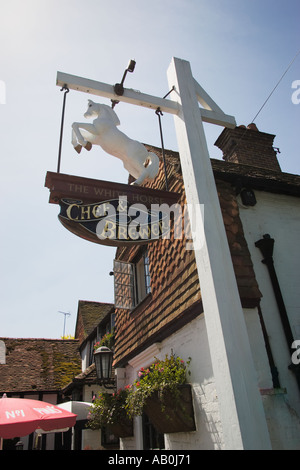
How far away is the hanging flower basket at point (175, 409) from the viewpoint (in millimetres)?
4434

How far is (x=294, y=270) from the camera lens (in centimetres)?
520

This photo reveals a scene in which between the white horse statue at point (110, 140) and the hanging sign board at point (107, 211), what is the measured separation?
60 cm

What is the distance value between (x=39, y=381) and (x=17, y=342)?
13.2ft

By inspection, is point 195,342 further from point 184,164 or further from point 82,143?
point 82,143

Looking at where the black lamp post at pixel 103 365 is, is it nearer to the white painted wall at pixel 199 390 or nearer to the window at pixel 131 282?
the window at pixel 131 282

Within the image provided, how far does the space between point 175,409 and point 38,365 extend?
12.4m

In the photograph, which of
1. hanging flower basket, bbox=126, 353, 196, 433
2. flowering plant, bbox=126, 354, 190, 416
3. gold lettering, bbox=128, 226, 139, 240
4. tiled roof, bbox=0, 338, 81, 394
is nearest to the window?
flowering plant, bbox=126, 354, 190, 416

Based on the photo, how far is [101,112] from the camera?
13.0 feet

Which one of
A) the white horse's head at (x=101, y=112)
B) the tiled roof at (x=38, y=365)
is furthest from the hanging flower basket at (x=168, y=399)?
the tiled roof at (x=38, y=365)

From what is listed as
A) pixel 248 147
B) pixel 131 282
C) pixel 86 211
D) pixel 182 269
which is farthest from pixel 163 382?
pixel 248 147

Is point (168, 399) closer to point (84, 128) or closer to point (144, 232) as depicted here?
point (144, 232)

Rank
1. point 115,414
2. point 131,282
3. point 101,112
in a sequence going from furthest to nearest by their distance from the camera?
point 131,282, point 115,414, point 101,112

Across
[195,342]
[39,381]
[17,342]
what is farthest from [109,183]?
[17,342]

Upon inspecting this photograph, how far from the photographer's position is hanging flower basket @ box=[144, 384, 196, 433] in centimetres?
443
